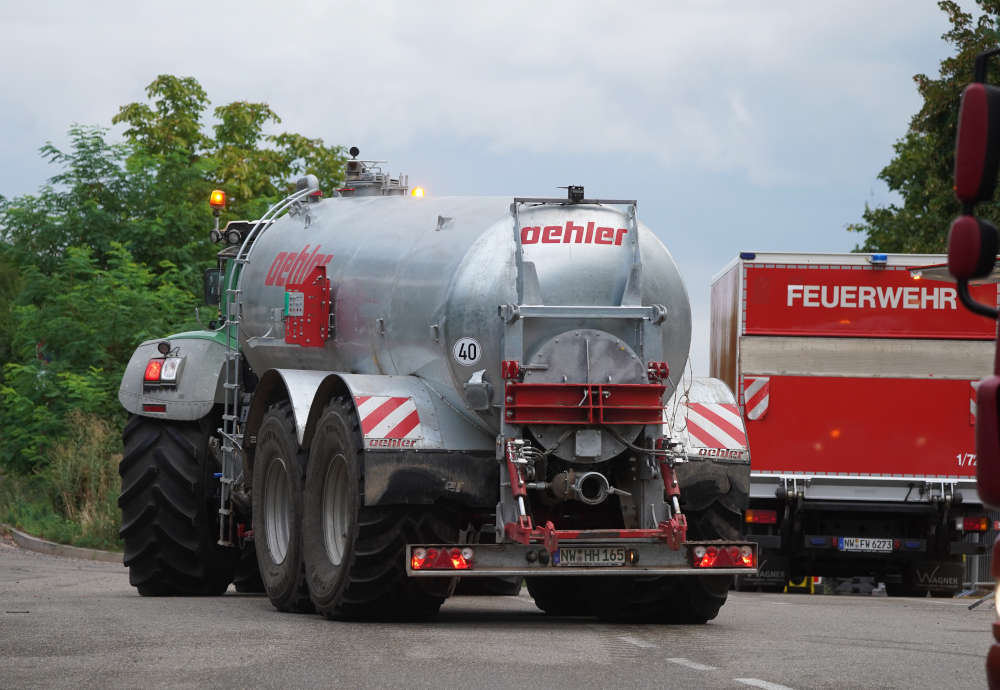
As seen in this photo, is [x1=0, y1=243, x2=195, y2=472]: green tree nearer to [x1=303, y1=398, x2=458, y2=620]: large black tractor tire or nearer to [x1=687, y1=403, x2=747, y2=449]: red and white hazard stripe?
[x1=303, y1=398, x2=458, y2=620]: large black tractor tire

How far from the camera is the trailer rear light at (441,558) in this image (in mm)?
12500

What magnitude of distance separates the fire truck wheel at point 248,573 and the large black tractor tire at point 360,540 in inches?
139

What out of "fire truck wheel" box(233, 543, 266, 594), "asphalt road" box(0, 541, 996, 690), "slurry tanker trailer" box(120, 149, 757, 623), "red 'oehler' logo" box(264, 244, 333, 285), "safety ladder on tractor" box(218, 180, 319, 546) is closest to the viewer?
"asphalt road" box(0, 541, 996, 690)

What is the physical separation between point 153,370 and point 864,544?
8373 millimetres

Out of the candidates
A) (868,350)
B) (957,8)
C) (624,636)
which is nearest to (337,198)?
(624,636)

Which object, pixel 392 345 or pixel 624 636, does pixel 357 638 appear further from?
pixel 392 345

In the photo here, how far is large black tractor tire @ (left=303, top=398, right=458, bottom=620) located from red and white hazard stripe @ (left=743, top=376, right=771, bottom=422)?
8.53 m

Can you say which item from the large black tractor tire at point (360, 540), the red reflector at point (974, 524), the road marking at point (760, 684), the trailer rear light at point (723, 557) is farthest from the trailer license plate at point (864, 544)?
the road marking at point (760, 684)

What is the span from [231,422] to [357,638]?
526cm

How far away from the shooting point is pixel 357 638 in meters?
11.9

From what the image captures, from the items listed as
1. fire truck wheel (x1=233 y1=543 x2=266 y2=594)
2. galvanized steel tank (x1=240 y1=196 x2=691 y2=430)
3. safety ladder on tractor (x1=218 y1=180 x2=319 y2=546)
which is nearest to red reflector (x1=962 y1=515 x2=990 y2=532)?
fire truck wheel (x1=233 y1=543 x2=266 y2=594)

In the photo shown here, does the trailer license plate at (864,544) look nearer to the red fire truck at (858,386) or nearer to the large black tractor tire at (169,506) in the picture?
the red fire truck at (858,386)

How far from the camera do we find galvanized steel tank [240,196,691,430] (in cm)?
1322

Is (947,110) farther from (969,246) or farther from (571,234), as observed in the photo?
(969,246)
